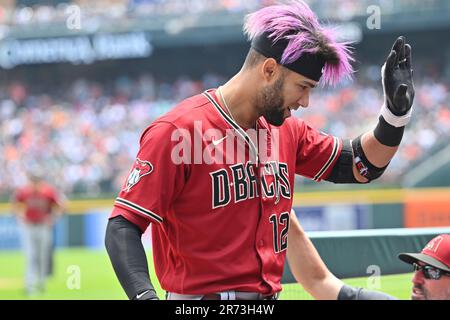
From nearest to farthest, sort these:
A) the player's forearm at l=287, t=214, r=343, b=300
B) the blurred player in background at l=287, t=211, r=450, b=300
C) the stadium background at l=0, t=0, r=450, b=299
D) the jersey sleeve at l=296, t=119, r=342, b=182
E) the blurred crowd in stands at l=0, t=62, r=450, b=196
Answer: the blurred player in background at l=287, t=211, r=450, b=300, the jersey sleeve at l=296, t=119, r=342, b=182, the player's forearm at l=287, t=214, r=343, b=300, the stadium background at l=0, t=0, r=450, b=299, the blurred crowd in stands at l=0, t=62, r=450, b=196

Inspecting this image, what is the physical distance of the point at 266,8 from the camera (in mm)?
2980

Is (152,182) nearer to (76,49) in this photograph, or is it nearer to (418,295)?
(418,295)

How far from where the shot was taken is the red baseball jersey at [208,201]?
2760 mm

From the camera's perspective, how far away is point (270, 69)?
2.92 meters

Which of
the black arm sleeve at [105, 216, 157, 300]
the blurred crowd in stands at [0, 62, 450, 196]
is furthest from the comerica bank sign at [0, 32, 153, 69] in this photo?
the black arm sleeve at [105, 216, 157, 300]

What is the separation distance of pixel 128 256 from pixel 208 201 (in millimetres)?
350

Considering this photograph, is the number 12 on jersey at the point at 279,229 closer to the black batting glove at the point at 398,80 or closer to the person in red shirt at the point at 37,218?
the black batting glove at the point at 398,80

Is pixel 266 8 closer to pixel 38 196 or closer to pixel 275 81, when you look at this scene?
pixel 275 81

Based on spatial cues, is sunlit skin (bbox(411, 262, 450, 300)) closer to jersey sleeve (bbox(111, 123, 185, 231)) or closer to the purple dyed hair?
the purple dyed hair

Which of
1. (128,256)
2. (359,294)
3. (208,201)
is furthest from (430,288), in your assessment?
(128,256)

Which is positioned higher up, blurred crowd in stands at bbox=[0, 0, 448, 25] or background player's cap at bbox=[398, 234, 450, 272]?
Result: blurred crowd in stands at bbox=[0, 0, 448, 25]

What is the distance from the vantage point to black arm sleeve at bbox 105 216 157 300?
2.63 metres

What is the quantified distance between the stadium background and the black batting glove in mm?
10446

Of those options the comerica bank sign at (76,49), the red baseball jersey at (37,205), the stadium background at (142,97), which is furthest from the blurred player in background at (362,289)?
the comerica bank sign at (76,49)
